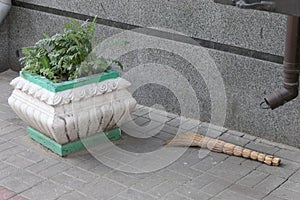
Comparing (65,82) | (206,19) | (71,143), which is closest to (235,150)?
(206,19)

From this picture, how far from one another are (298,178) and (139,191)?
1.45m

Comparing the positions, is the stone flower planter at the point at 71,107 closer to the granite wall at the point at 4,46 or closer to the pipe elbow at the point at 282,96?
the pipe elbow at the point at 282,96

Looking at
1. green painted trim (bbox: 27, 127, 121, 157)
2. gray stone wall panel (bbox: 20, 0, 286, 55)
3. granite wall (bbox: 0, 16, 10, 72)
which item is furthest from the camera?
granite wall (bbox: 0, 16, 10, 72)

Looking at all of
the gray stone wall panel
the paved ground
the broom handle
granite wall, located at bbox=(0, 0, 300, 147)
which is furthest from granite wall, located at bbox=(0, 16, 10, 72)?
the broom handle

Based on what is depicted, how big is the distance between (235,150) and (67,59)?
6.08 feet

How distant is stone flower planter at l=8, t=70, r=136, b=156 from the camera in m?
5.18

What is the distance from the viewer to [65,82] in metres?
5.28

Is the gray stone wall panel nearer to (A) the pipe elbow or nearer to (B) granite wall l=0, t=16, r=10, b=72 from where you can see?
(A) the pipe elbow

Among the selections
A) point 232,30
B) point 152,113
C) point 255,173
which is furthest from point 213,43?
point 255,173

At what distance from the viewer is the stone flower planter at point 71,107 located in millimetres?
5180

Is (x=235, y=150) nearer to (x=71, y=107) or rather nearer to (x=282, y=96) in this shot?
(x=282, y=96)

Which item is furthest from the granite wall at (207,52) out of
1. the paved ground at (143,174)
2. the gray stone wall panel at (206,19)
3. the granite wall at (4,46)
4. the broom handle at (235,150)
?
the granite wall at (4,46)

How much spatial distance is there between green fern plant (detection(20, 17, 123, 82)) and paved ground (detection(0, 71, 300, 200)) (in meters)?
0.75

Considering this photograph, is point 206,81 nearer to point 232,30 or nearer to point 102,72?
point 232,30
